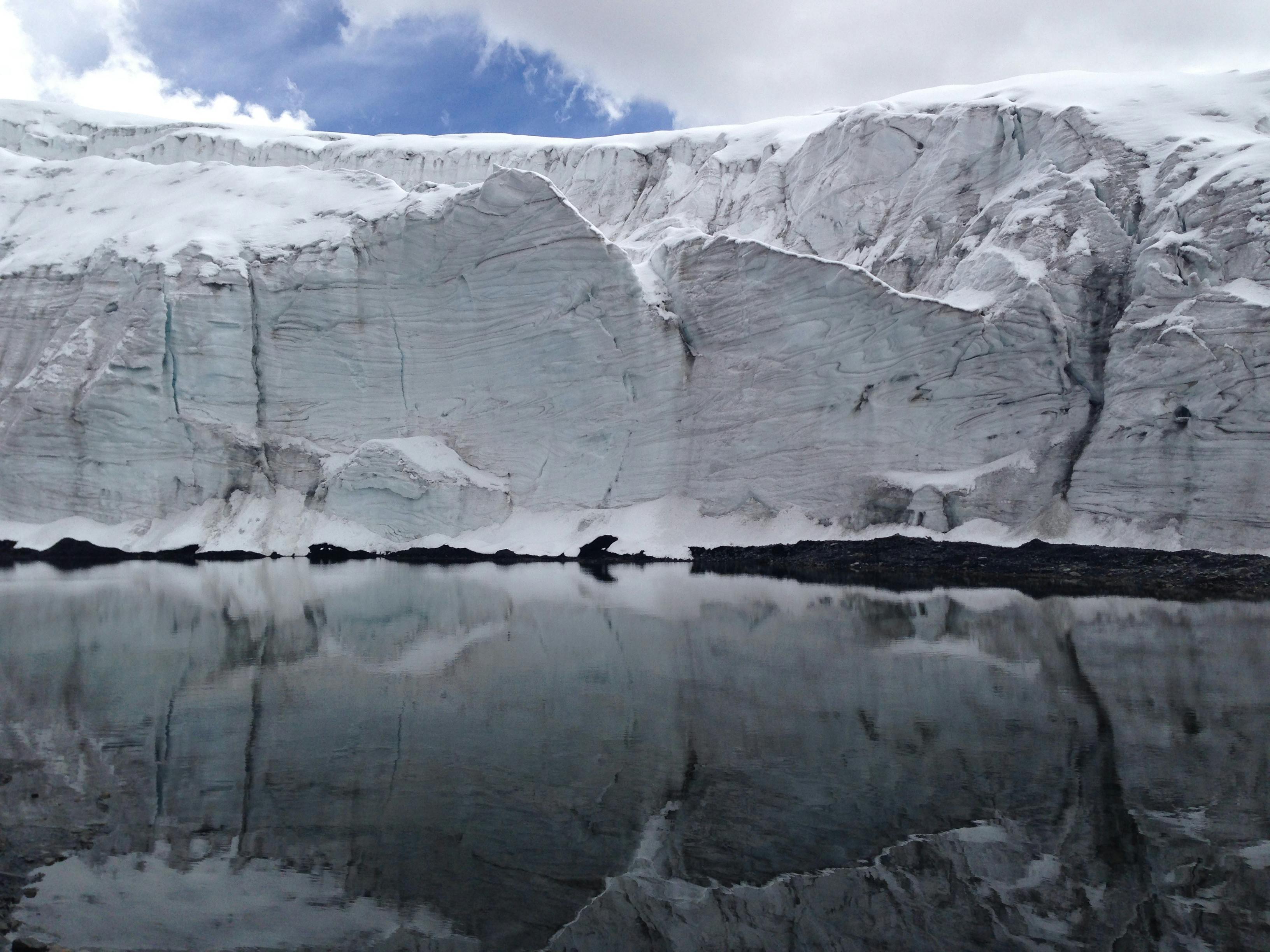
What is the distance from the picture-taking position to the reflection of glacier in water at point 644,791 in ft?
13.9

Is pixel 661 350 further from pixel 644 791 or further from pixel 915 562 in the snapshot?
pixel 644 791

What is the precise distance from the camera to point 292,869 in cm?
475

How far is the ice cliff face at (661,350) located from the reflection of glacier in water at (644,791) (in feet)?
43.4

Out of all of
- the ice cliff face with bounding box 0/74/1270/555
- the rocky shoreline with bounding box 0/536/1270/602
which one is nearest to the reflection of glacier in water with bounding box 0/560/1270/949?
the rocky shoreline with bounding box 0/536/1270/602

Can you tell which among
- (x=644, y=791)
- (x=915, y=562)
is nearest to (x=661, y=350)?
(x=915, y=562)

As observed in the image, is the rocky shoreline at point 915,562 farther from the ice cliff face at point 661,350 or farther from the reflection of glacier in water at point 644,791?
the reflection of glacier in water at point 644,791

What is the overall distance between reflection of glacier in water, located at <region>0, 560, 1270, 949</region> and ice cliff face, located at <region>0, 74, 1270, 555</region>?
13233 mm

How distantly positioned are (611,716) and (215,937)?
12.3 ft

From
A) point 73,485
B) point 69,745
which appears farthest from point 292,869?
point 73,485

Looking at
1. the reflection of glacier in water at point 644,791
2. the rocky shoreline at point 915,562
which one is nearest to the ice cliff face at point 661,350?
the rocky shoreline at point 915,562

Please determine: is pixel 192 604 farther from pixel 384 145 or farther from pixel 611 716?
pixel 384 145

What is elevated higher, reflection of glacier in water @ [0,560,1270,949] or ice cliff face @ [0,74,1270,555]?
ice cliff face @ [0,74,1270,555]

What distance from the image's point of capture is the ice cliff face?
23.1 m

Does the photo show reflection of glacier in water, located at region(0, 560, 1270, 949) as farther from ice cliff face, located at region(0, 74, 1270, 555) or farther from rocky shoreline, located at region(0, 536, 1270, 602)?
ice cliff face, located at region(0, 74, 1270, 555)
